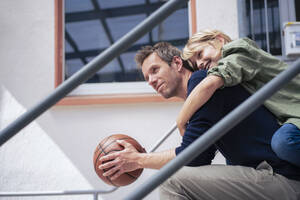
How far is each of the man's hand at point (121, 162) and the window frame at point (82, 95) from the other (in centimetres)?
167

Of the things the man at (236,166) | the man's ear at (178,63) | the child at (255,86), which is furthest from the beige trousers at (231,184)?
the man's ear at (178,63)

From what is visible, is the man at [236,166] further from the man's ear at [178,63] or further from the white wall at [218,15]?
the white wall at [218,15]

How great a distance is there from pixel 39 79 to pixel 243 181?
2757 millimetres

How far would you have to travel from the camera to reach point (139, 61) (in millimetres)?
2512

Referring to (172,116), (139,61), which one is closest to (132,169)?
(139,61)

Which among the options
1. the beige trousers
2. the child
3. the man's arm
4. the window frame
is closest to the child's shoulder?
the child

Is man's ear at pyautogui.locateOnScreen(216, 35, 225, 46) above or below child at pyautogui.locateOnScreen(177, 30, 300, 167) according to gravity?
above

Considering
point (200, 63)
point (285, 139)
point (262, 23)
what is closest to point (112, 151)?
point (200, 63)

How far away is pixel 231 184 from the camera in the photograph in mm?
1559

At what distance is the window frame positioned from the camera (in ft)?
12.0

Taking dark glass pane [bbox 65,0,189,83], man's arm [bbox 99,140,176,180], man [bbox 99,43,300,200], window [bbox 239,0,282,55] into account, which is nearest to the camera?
man [bbox 99,43,300,200]

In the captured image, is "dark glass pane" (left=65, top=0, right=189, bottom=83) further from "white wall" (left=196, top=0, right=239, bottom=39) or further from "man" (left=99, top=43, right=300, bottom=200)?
"man" (left=99, top=43, right=300, bottom=200)

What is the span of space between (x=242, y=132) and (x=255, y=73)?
26 centimetres

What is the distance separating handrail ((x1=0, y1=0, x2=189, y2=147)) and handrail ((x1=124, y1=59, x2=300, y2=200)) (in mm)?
313
